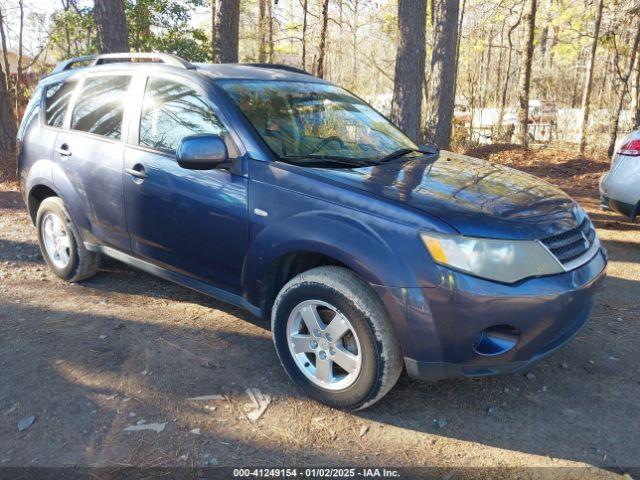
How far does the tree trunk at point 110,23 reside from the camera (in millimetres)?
8062

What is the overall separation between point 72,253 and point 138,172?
1.32 m

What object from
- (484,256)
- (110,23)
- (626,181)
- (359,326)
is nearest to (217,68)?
(359,326)

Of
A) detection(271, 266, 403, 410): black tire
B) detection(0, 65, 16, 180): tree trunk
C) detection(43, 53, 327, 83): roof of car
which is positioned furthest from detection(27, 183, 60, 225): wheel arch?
detection(0, 65, 16, 180): tree trunk

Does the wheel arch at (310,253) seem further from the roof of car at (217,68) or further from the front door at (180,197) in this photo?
the roof of car at (217,68)

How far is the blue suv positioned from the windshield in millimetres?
17

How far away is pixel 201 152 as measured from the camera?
3.12 meters

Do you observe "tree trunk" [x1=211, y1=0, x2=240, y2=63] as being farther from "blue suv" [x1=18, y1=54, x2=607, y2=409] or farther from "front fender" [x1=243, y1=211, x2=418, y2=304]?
"front fender" [x1=243, y1=211, x2=418, y2=304]

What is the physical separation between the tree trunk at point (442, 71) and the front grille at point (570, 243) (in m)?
7.83

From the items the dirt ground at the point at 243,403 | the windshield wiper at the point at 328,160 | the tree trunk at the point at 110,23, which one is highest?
the tree trunk at the point at 110,23

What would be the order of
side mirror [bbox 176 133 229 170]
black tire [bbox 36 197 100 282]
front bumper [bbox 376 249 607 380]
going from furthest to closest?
black tire [bbox 36 197 100 282]
side mirror [bbox 176 133 229 170]
front bumper [bbox 376 249 607 380]

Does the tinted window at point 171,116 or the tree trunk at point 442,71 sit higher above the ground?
the tree trunk at point 442,71

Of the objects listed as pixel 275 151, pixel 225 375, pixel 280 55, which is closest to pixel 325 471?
pixel 225 375

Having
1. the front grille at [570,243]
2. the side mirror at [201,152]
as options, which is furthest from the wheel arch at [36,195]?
the front grille at [570,243]

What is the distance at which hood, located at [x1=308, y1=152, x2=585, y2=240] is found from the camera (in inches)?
106
